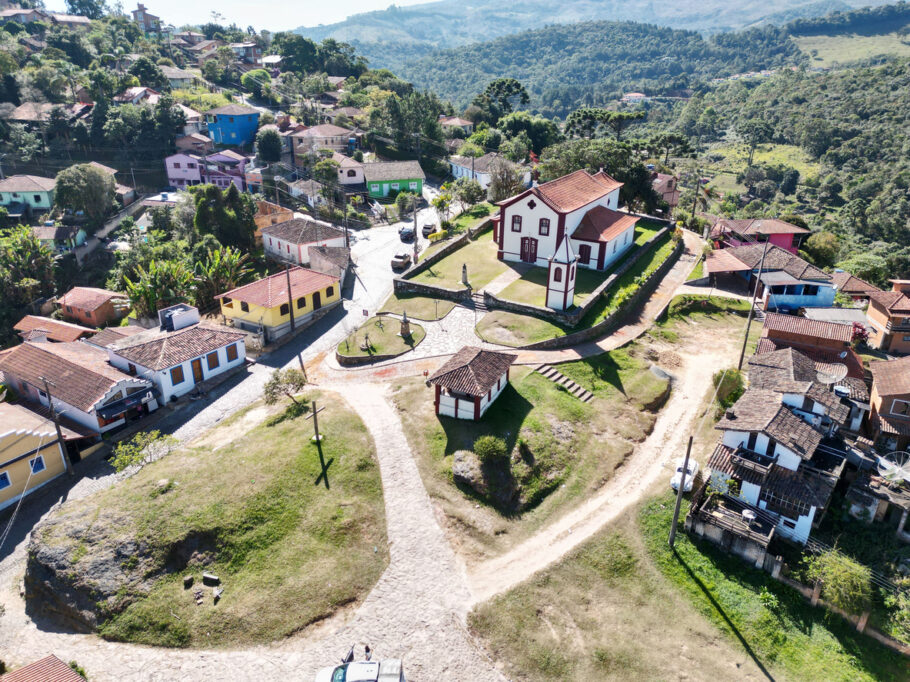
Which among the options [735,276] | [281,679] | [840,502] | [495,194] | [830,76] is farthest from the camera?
[830,76]

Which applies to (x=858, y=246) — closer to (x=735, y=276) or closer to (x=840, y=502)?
(x=735, y=276)

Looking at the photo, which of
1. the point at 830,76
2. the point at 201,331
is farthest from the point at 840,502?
the point at 830,76

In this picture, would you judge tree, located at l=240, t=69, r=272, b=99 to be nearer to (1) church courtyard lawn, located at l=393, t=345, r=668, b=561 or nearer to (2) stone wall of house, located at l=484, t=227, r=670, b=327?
(2) stone wall of house, located at l=484, t=227, r=670, b=327

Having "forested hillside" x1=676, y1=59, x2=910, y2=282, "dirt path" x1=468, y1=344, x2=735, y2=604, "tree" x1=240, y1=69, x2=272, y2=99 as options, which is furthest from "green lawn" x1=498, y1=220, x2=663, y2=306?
"tree" x1=240, y1=69, x2=272, y2=99

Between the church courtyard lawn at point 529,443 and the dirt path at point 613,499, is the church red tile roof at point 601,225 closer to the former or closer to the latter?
the dirt path at point 613,499

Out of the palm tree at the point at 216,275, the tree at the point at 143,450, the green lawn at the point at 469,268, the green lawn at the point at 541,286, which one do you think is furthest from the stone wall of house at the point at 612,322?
the palm tree at the point at 216,275
